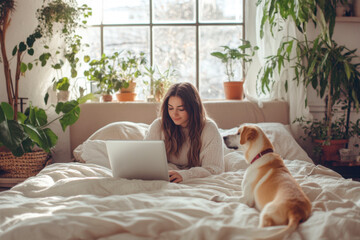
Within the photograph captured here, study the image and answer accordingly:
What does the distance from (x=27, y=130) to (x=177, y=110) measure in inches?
44.6

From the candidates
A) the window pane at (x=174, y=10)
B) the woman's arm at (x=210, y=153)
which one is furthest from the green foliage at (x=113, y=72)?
the woman's arm at (x=210, y=153)

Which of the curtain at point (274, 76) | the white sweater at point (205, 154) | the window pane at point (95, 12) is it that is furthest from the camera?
the window pane at point (95, 12)

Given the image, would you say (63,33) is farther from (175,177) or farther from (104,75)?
(175,177)

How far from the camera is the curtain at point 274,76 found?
3.20 meters

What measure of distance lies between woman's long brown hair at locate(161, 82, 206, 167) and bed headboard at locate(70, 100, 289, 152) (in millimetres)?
1063

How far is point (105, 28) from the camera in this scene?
3.84m

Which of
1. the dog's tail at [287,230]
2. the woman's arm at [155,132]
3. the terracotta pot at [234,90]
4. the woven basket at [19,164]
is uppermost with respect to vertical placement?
the terracotta pot at [234,90]

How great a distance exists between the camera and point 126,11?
384 cm

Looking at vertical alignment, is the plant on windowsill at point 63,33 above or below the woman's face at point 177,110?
above

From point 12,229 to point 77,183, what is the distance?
61 cm

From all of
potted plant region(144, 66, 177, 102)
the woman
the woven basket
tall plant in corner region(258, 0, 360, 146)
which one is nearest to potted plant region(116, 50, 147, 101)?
potted plant region(144, 66, 177, 102)

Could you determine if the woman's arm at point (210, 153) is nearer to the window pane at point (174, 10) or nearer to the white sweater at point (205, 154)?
the white sweater at point (205, 154)

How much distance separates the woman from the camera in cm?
207

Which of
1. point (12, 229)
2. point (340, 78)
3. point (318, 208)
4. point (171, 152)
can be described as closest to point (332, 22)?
point (340, 78)
